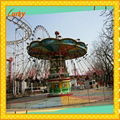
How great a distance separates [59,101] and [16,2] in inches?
76.0

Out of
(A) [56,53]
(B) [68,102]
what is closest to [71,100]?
(B) [68,102]

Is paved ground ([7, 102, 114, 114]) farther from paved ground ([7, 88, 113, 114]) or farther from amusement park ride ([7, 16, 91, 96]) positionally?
amusement park ride ([7, 16, 91, 96])

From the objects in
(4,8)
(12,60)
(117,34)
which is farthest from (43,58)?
(117,34)

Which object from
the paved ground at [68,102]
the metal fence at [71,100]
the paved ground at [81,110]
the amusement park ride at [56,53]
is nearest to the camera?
the paved ground at [81,110]

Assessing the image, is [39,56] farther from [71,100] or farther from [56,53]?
[71,100]

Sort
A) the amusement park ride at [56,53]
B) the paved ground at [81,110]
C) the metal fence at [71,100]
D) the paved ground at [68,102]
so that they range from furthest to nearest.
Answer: the amusement park ride at [56,53] < the metal fence at [71,100] < the paved ground at [68,102] < the paved ground at [81,110]

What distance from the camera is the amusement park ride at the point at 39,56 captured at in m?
3.96

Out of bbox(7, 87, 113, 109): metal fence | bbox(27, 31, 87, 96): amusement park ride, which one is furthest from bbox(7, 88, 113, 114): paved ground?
bbox(27, 31, 87, 96): amusement park ride

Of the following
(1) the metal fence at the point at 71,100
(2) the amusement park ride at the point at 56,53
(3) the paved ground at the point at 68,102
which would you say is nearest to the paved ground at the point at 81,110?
(3) the paved ground at the point at 68,102

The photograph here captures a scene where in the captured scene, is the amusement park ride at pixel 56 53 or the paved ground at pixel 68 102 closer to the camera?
the paved ground at pixel 68 102

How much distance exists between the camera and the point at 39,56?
14.0ft

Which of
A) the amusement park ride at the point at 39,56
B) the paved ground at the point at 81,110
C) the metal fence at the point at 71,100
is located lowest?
the paved ground at the point at 81,110

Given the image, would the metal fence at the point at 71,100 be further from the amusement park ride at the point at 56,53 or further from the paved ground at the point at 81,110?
the amusement park ride at the point at 56,53

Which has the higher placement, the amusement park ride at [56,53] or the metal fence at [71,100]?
the amusement park ride at [56,53]
